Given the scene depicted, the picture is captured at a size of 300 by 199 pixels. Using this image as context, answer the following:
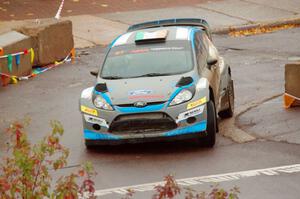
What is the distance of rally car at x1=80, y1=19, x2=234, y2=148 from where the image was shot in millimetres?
12562

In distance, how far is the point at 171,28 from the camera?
589 inches

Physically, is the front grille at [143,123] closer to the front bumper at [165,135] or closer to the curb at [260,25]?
the front bumper at [165,135]

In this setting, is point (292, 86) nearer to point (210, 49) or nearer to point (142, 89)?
point (210, 49)

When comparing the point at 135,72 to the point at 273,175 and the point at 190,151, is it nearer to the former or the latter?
the point at 190,151

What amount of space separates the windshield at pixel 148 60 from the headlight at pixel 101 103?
67cm

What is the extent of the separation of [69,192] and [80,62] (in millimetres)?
15366

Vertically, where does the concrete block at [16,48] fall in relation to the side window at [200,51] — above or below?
below

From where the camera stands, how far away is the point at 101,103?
12844mm

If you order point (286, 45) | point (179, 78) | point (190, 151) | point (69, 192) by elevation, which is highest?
point (69, 192)

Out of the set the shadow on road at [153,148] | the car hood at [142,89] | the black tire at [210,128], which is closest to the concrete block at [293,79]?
the shadow on road at [153,148]

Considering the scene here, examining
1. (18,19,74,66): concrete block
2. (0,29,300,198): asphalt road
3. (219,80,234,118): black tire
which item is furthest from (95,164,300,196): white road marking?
(18,19,74,66): concrete block

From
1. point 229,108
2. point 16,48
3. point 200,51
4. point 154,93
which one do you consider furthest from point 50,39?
point 154,93

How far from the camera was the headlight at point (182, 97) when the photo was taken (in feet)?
41.3

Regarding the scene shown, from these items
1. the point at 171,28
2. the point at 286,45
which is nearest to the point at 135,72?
the point at 171,28
